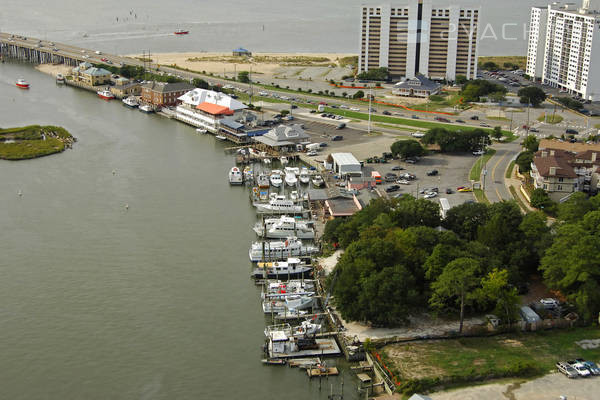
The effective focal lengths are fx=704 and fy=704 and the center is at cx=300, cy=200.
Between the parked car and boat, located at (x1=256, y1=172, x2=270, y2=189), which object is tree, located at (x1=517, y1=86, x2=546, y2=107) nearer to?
boat, located at (x1=256, y1=172, x2=270, y2=189)

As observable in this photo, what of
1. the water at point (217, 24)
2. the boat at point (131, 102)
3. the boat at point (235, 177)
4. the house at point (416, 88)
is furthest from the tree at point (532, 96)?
the water at point (217, 24)

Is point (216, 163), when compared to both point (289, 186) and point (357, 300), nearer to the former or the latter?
point (289, 186)

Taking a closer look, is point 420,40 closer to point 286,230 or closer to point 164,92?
point 164,92

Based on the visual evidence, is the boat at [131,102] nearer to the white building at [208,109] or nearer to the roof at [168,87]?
the roof at [168,87]

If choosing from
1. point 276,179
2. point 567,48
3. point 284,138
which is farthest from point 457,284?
point 567,48

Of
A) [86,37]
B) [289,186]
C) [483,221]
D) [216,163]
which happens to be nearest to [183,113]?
[216,163]

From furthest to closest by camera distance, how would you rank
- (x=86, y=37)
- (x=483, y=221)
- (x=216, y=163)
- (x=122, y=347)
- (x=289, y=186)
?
(x=86, y=37)
(x=216, y=163)
(x=289, y=186)
(x=483, y=221)
(x=122, y=347)

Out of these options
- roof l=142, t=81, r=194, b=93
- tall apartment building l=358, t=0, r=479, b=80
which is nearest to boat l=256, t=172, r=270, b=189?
roof l=142, t=81, r=194, b=93
